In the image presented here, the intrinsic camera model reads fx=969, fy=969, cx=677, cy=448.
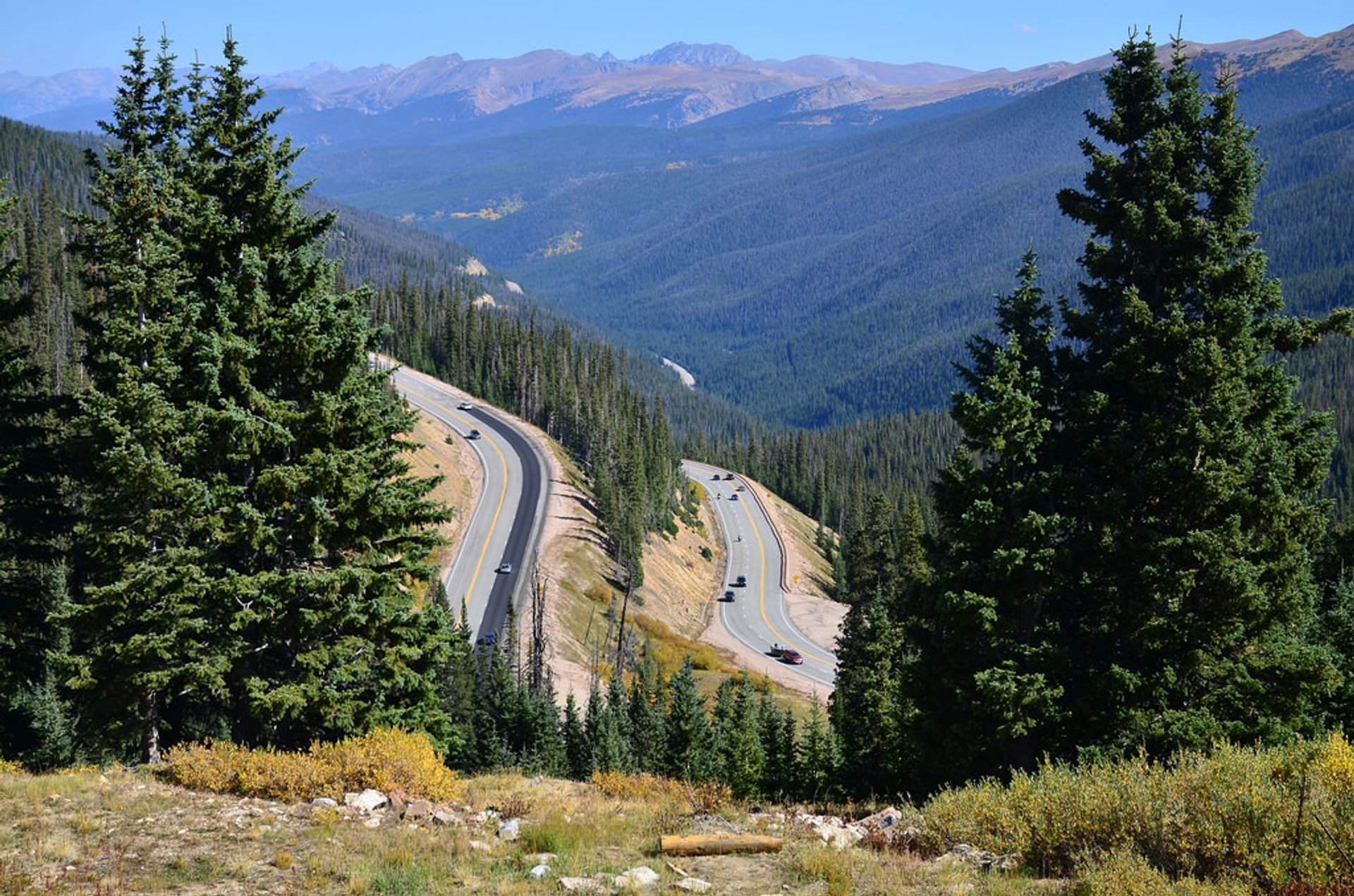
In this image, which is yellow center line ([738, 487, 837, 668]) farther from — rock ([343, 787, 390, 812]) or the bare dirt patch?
rock ([343, 787, 390, 812])

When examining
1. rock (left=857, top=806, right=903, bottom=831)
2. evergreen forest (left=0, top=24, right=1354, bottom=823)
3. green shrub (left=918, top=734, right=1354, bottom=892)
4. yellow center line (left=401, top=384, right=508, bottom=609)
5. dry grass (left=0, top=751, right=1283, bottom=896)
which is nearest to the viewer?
green shrub (left=918, top=734, right=1354, bottom=892)

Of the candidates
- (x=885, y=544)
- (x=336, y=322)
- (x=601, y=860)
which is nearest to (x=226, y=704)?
(x=336, y=322)

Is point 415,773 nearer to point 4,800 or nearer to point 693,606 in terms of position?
point 4,800

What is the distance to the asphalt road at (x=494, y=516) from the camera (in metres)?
80.4

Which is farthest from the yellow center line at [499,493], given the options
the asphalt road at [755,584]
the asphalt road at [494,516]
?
the asphalt road at [755,584]

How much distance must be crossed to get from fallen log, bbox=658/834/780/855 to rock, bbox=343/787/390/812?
4.85 metres

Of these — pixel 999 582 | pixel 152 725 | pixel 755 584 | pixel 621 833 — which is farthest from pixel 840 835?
pixel 755 584

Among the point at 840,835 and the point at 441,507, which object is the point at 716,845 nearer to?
the point at 840,835

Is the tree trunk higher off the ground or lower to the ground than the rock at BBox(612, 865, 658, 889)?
lower

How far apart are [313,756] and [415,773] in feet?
6.66

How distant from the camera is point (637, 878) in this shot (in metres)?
12.2

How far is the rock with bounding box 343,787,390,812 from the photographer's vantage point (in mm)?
15422

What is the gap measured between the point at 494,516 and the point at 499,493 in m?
6.60

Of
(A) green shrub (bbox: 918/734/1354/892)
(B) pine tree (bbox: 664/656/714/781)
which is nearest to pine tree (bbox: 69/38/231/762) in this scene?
(A) green shrub (bbox: 918/734/1354/892)
